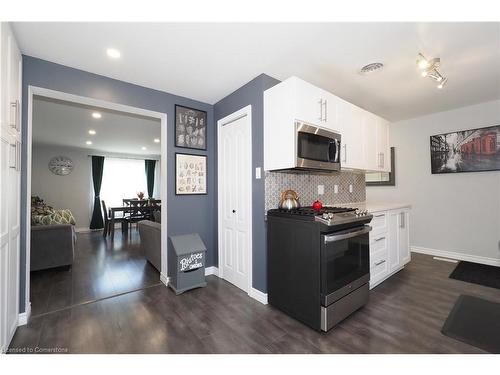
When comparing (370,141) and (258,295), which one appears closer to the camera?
(258,295)

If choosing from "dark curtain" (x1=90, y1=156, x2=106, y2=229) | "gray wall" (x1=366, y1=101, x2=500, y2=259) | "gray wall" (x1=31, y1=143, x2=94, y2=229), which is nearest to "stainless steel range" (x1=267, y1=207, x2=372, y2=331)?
"gray wall" (x1=366, y1=101, x2=500, y2=259)

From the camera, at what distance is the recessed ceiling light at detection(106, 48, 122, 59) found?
6.58ft

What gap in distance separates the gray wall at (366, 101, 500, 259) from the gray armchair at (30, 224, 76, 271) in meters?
5.66

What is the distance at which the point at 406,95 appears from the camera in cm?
313

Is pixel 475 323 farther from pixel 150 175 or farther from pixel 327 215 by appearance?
pixel 150 175

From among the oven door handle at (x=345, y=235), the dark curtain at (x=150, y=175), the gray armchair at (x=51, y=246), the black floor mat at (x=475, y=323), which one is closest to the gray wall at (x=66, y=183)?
the dark curtain at (x=150, y=175)

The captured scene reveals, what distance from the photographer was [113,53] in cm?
205

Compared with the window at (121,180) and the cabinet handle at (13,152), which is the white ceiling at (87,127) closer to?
the window at (121,180)

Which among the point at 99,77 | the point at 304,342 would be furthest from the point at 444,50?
the point at 99,77

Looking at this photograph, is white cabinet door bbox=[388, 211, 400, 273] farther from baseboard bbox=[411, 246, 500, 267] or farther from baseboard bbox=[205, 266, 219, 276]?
baseboard bbox=[205, 266, 219, 276]

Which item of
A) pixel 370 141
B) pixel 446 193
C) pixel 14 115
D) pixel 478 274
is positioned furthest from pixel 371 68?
pixel 14 115

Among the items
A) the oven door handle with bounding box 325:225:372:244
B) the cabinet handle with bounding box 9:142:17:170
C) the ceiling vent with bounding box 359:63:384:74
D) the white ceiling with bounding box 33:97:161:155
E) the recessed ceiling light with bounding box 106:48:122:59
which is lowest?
the oven door handle with bounding box 325:225:372:244

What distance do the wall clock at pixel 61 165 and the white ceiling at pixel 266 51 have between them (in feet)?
19.0

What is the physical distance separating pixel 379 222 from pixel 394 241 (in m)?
0.57
